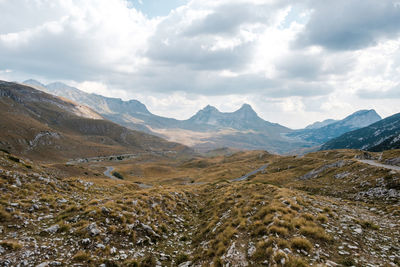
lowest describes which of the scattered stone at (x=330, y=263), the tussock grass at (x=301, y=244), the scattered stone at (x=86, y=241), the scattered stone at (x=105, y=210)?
the scattered stone at (x=86, y=241)

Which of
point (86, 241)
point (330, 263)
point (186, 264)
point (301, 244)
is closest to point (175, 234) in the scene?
point (186, 264)

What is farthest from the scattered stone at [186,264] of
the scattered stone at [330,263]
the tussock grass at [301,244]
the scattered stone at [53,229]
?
the scattered stone at [53,229]

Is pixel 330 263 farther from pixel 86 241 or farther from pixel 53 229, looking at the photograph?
pixel 53 229

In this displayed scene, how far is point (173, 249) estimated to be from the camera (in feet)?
45.3

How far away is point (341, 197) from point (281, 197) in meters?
19.1

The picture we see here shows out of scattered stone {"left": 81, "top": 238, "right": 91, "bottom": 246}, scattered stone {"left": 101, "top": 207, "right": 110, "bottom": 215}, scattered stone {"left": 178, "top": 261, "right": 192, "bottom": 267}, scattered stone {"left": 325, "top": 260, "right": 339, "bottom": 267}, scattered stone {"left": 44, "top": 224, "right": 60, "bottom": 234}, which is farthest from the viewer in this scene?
scattered stone {"left": 101, "top": 207, "right": 110, "bottom": 215}

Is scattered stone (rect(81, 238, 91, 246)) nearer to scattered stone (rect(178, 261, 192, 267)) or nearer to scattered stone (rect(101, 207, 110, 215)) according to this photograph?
scattered stone (rect(101, 207, 110, 215))

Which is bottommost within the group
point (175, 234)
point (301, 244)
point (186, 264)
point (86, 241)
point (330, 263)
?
point (175, 234)

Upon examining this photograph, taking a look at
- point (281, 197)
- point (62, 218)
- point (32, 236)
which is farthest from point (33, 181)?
point (281, 197)

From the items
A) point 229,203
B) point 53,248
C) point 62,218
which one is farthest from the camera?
point 229,203

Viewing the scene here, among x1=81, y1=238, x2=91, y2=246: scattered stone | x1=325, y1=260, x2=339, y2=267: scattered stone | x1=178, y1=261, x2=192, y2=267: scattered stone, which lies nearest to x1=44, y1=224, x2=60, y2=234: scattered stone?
x1=81, y1=238, x2=91, y2=246: scattered stone

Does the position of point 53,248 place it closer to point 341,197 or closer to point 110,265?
point 110,265

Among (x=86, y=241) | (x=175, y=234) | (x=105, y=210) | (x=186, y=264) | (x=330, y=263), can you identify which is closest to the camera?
(x=330, y=263)

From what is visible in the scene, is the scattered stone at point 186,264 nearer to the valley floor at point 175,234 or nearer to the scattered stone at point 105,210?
the valley floor at point 175,234
